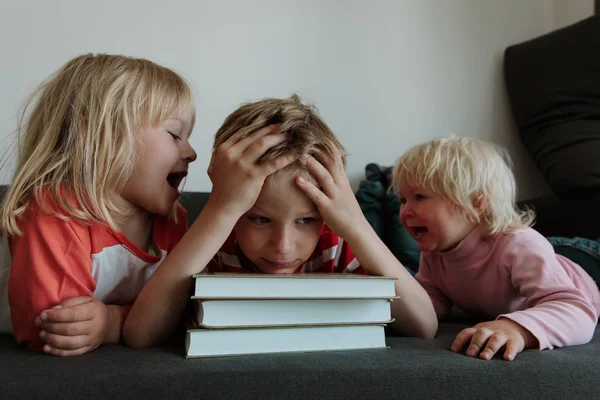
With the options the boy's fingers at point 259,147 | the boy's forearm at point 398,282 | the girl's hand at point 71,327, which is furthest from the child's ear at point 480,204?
the girl's hand at point 71,327

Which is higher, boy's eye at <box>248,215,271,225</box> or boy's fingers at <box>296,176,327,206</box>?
boy's fingers at <box>296,176,327,206</box>

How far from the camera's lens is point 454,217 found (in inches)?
47.3

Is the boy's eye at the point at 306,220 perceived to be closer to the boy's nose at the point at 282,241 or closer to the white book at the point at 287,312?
the boy's nose at the point at 282,241

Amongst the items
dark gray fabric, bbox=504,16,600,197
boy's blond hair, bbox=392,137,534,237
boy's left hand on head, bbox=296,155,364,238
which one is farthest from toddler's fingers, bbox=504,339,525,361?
dark gray fabric, bbox=504,16,600,197

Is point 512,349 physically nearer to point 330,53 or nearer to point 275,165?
point 275,165

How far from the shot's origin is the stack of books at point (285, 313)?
2.38 ft

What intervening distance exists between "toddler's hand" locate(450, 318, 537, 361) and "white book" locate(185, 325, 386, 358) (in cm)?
13

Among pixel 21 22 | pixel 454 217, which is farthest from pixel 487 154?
pixel 21 22

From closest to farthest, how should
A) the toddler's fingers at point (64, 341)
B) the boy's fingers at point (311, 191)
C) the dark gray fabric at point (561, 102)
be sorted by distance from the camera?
the toddler's fingers at point (64, 341) → the boy's fingers at point (311, 191) → the dark gray fabric at point (561, 102)

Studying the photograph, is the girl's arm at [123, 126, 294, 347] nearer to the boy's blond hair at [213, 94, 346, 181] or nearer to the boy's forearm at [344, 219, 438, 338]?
the boy's blond hair at [213, 94, 346, 181]

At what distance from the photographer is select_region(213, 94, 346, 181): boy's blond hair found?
0.89 meters

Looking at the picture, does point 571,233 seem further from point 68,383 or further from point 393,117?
point 68,383

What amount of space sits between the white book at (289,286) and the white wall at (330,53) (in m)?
1.01

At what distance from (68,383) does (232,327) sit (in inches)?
8.3
